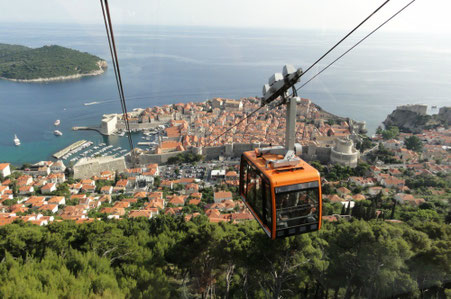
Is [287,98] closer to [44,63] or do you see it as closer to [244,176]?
[244,176]

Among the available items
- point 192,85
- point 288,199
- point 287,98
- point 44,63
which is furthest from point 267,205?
point 44,63

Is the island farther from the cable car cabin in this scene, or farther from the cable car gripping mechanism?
the cable car cabin

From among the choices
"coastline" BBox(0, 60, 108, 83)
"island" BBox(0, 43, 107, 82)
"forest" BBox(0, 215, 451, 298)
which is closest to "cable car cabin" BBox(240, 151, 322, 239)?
"forest" BBox(0, 215, 451, 298)

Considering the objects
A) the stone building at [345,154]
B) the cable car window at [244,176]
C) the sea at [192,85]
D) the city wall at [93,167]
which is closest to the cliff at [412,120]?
the sea at [192,85]

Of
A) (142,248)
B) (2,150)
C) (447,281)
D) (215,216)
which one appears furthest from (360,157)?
(2,150)

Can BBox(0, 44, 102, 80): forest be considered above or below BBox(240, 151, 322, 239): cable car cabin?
above

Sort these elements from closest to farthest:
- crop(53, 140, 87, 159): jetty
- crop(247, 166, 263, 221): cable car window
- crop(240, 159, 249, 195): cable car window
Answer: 1. crop(247, 166, 263, 221): cable car window
2. crop(240, 159, 249, 195): cable car window
3. crop(53, 140, 87, 159): jetty

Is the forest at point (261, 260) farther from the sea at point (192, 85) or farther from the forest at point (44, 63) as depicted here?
the forest at point (44, 63)

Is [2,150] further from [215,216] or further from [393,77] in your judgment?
[393,77]
